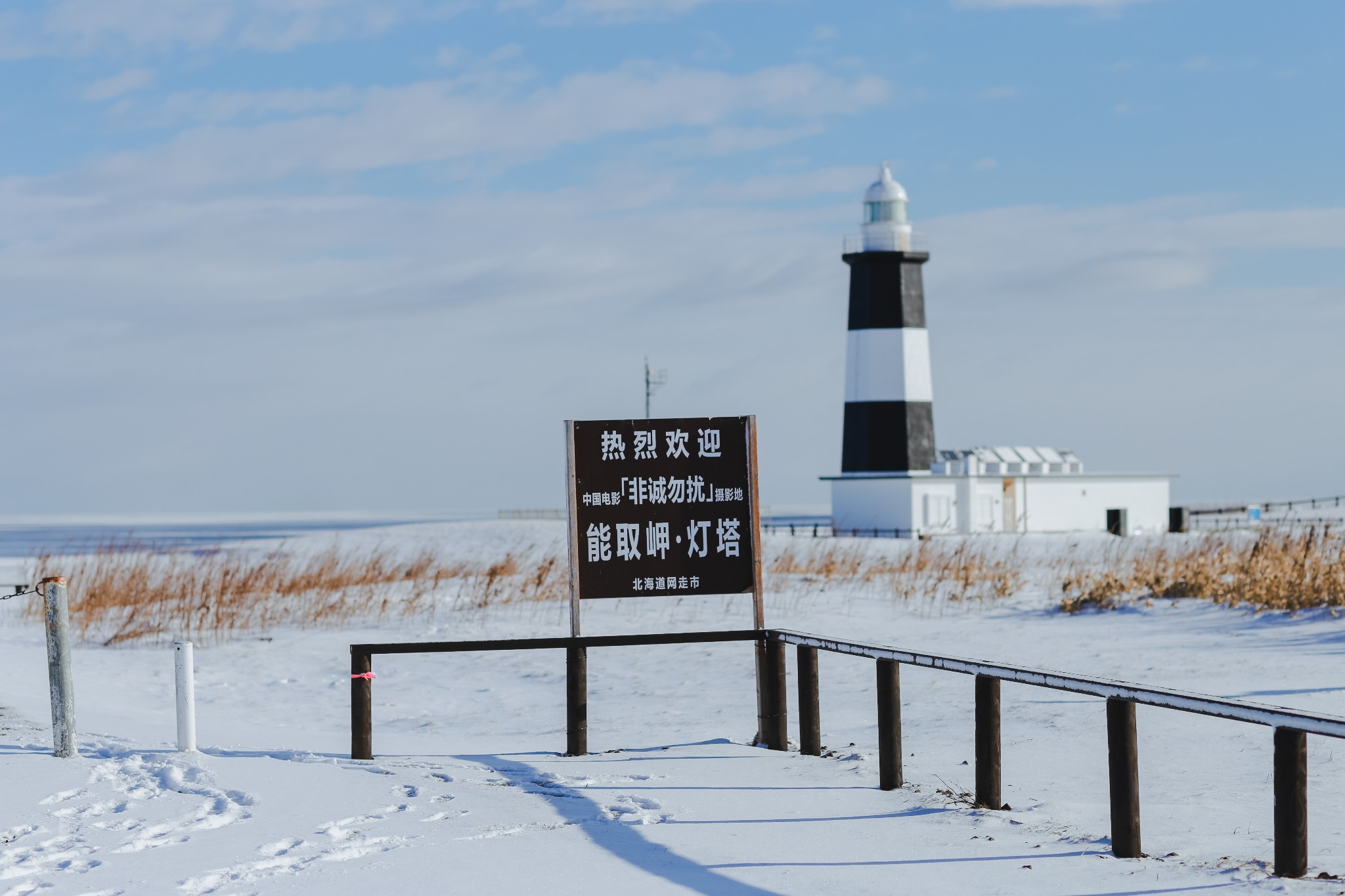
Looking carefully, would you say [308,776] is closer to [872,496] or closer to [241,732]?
[241,732]

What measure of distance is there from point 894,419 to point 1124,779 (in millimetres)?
36660

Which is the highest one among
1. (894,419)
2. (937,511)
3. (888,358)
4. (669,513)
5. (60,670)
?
(888,358)

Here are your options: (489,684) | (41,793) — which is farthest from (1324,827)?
(489,684)

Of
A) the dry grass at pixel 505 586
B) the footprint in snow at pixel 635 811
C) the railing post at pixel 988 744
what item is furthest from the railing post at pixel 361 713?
the dry grass at pixel 505 586

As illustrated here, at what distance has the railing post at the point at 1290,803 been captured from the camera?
5480mm

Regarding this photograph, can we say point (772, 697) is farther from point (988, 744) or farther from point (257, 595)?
point (257, 595)

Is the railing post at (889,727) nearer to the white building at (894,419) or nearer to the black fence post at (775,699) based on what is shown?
the black fence post at (775,699)

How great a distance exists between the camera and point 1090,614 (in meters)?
17.2

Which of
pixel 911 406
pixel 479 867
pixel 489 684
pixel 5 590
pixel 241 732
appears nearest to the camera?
pixel 479 867

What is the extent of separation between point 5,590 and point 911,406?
84.5ft

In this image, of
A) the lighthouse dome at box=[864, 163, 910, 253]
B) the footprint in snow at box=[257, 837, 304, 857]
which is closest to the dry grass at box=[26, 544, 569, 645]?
the footprint in snow at box=[257, 837, 304, 857]

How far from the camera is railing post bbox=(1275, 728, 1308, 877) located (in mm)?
5480

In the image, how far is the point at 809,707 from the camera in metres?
9.30

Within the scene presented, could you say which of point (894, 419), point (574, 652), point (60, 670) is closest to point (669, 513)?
point (574, 652)
